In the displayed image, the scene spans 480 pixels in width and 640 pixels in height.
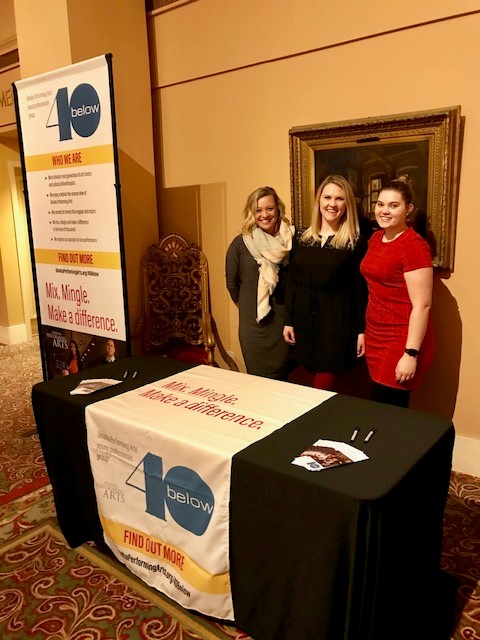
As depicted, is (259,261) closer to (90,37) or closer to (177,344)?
(177,344)

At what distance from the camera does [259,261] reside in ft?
9.85

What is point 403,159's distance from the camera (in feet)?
9.30

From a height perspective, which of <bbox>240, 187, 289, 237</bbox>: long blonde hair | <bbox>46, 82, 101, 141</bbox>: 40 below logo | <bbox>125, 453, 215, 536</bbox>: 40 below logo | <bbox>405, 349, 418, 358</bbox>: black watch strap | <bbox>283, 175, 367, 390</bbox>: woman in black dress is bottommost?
<bbox>125, 453, 215, 536</bbox>: 40 below logo

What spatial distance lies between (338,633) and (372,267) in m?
1.56

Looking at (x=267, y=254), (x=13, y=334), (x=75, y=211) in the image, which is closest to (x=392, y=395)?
(x=267, y=254)

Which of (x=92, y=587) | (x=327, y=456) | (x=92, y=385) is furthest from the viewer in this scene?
(x=92, y=385)

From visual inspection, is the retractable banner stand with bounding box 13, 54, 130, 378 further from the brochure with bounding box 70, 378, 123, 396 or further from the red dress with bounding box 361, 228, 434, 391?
the red dress with bounding box 361, 228, 434, 391

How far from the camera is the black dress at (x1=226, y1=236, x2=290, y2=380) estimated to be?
3.08 m

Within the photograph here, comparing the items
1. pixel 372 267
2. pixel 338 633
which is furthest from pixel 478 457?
pixel 338 633

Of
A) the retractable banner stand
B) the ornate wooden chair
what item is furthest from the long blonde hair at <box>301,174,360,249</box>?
the ornate wooden chair

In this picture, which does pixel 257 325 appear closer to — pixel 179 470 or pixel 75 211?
pixel 75 211

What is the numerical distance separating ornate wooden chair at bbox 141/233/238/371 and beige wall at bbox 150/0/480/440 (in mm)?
144

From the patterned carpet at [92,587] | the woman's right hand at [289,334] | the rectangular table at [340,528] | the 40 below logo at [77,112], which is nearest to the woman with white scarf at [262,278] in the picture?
the woman's right hand at [289,334]

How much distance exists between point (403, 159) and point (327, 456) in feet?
6.22
